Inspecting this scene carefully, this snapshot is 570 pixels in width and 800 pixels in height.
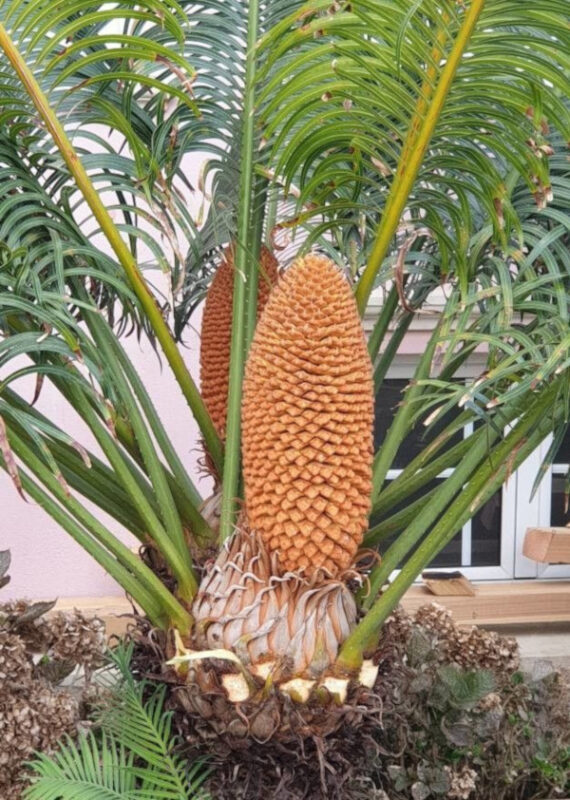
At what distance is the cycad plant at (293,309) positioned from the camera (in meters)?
1.33

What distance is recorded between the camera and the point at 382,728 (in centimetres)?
152

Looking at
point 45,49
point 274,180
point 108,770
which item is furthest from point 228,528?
point 45,49

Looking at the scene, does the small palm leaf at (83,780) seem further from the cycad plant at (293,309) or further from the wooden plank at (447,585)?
the wooden plank at (447,585)

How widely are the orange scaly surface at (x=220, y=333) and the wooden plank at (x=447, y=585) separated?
1.70 m

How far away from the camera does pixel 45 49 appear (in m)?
1.36

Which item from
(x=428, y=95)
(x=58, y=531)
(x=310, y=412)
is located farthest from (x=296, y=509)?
(x=58, y=531)

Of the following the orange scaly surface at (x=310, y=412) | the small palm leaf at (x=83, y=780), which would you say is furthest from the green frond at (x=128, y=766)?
the orange scaly surface at (x=310, y=412)

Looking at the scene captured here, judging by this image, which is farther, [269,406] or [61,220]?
[61,220]

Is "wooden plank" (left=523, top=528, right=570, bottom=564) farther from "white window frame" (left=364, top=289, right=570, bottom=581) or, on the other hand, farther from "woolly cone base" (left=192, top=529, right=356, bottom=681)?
"woolly cone base" (left=192, top=529, right=356, bottom=681)

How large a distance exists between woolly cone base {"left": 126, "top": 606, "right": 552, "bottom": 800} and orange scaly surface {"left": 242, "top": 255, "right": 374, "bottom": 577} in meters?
0.26

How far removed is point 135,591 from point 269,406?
0.36 m

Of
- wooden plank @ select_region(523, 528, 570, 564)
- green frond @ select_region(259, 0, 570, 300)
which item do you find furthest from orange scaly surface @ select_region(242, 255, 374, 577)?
wooden plank @ select_region(523, 528, 570, 564)

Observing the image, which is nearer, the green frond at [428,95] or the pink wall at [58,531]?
the green frond at [428,95]

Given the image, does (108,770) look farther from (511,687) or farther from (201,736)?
(511,687)
